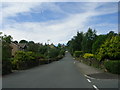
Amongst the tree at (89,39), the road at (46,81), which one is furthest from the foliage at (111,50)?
the tree at (89,39)

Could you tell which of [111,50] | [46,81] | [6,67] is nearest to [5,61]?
[6,67]

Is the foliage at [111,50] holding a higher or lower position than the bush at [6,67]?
higher

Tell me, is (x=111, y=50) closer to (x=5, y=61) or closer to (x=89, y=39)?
(x=5, y=61)

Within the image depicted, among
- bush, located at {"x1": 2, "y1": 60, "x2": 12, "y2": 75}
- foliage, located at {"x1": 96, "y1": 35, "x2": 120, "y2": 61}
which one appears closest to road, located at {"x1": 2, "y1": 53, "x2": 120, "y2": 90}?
bush, located at {"x1": 2, "y1": 60, "x2": 12, "y2": 75}

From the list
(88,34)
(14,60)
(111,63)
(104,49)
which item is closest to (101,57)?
(104,49)

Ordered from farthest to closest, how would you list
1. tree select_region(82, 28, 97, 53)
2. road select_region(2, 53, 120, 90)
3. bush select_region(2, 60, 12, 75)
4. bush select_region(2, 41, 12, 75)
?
tree select_region(82, 28, 97, 53) → bush select_region(2, 41, 12, 75) → bush select_region(2, 60, 12, 75) → road select_region(2, 53, 120, 90)

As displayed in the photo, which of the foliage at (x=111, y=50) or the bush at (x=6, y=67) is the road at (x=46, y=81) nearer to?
the bush at (x=6, y=67)

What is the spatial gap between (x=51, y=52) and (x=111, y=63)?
69503 mm

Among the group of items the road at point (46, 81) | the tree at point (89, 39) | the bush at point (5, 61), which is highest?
the tree at point (89, 39)

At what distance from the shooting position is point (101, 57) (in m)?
24.5

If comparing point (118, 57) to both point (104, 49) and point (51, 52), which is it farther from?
point (51, 52)

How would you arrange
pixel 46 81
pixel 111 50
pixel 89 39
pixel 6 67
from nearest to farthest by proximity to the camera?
pixel 46 81, pixel 6 67, pixel 111 50, pixel 89 39

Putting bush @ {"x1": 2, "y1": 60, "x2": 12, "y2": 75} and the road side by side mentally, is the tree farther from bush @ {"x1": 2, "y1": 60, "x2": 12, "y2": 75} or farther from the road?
the road

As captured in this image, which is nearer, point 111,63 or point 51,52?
point 111,63
